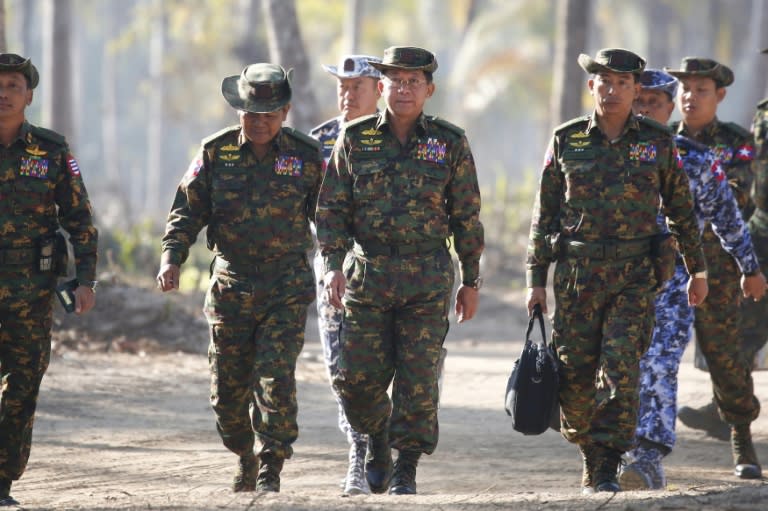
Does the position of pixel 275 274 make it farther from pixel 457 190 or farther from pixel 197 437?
pixel 197 437

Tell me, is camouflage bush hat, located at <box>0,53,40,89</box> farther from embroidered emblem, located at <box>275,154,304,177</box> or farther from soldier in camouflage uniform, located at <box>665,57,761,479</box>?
soldier in camouflage uniform, located at <box>665,57,761,479</box>

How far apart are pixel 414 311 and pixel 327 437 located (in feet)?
8.99

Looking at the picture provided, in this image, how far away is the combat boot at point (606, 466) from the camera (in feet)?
21.1

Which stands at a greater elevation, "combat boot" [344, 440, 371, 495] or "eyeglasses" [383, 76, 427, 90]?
"eyeglasses" [383, 76, 427, 90]

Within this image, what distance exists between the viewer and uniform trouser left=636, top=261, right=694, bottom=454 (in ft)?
23.1

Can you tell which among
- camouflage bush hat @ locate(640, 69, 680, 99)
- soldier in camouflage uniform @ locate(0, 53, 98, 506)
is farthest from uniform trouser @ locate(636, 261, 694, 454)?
soldier in camouflage uniform @ locate(0, 53, 98, 506)

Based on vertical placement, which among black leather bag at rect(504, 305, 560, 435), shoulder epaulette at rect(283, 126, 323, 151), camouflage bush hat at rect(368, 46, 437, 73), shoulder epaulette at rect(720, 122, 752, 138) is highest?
camouflage bush hat at rect(368, 46, 437, 73)

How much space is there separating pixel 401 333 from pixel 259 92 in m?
1.44

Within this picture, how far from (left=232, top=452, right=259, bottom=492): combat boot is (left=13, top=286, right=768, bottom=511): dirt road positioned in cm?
15

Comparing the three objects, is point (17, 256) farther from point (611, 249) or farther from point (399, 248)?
point (611, 249)

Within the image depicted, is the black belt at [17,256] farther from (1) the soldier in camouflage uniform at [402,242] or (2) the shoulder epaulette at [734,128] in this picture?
(2) the shoulder epaulette at [734,128]

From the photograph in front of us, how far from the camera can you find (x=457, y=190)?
6348 mm

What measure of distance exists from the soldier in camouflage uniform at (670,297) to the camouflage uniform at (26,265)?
10.2ft

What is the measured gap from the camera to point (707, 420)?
891cm
